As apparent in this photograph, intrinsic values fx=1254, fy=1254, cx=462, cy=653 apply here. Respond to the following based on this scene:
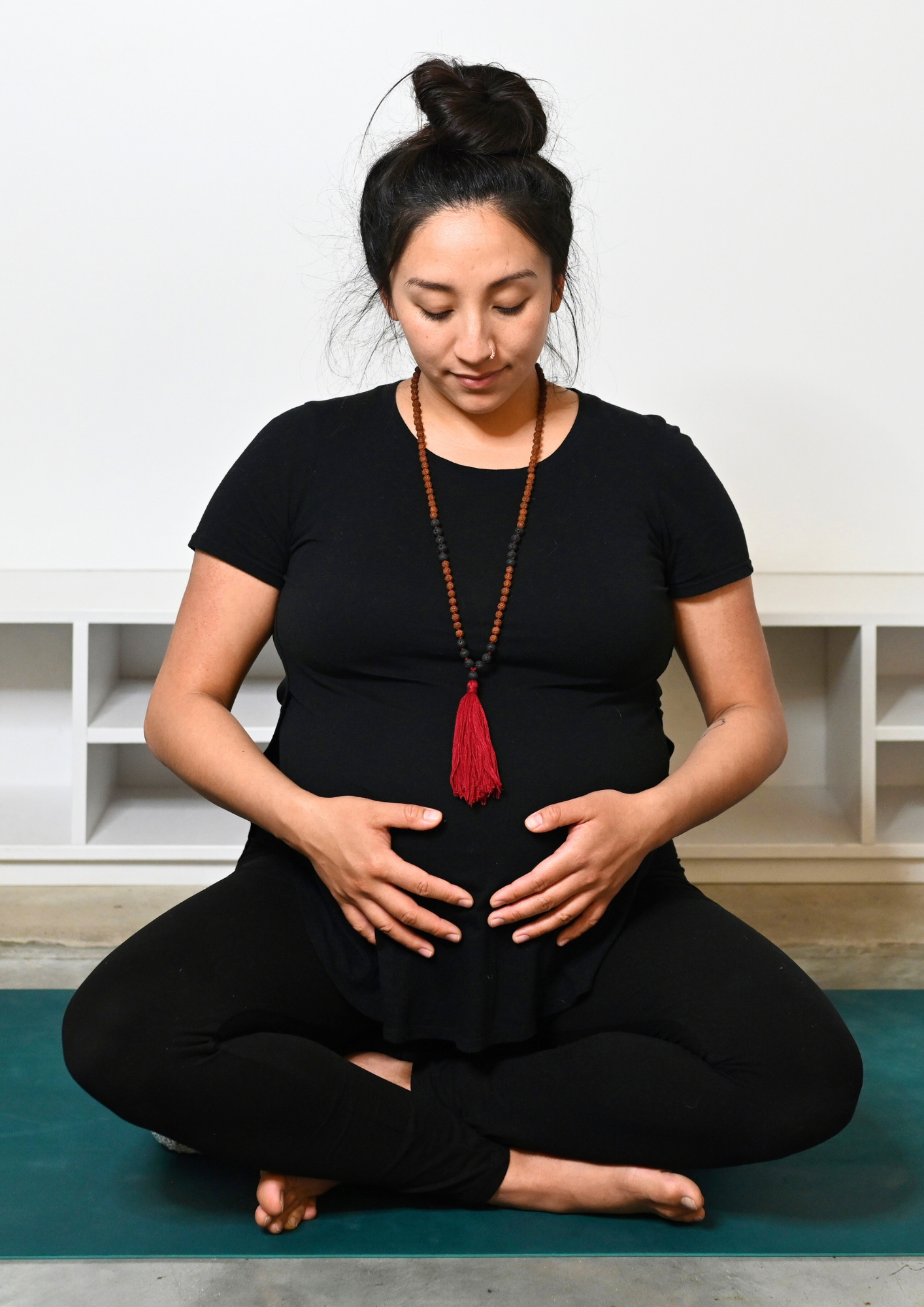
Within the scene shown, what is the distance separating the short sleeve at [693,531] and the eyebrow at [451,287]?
0.32 metres

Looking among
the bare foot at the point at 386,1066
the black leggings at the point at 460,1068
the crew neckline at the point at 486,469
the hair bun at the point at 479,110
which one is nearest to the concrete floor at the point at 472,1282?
the black leggings at the point at 460,1068

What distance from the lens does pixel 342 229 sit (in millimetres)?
2752

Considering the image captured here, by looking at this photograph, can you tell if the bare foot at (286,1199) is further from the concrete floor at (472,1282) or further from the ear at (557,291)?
the ear at (557,291)

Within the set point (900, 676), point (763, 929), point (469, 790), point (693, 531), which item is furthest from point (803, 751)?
point (469, 790)

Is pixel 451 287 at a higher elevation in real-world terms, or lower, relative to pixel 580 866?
higher

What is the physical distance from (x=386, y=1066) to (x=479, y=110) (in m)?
1.24

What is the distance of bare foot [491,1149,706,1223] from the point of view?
1509mm

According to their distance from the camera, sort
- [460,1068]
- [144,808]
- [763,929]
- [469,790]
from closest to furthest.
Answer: [469,790] < [460,1068] < [763,929] < [144,808]

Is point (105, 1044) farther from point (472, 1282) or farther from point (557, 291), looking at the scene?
point (557, 291)

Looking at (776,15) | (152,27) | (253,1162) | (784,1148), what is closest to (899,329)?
(776,15)

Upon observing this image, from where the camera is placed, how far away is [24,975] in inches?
89.9

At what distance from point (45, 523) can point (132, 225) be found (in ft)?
2.26

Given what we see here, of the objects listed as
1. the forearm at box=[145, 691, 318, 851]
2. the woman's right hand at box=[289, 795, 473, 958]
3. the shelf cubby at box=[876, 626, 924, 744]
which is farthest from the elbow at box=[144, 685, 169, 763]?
the shelf cubby at box=[876, 626, 924, 744]

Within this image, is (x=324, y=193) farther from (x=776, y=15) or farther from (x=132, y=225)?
(x=776, y=15)
